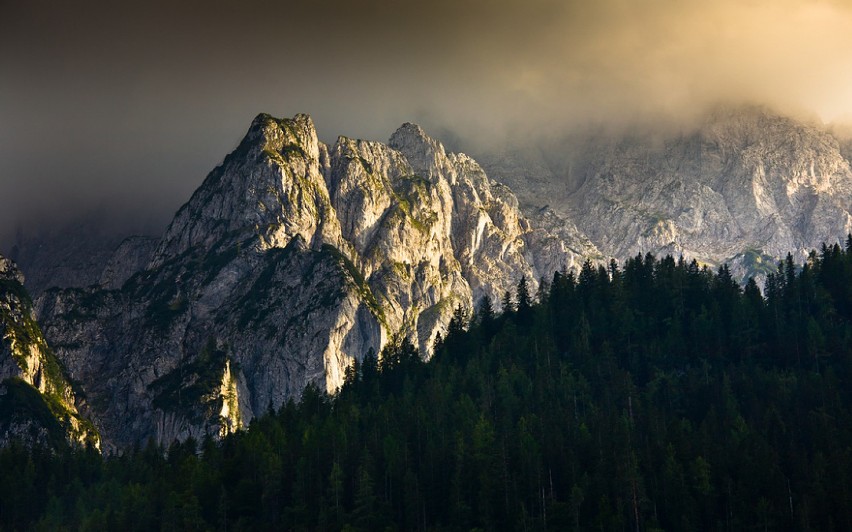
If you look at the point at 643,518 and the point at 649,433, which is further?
the point at 649,433

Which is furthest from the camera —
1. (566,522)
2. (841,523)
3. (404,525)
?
(404,525)

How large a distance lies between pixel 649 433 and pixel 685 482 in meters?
19.7

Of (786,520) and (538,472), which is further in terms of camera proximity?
(538,472)

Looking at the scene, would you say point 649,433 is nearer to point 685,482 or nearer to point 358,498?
point 685,482

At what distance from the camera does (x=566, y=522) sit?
176875mm

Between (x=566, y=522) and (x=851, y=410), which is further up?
(x=851, y=410)

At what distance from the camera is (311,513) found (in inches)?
7776

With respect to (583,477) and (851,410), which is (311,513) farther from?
(851,410)

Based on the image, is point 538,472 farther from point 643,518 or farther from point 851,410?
point 851,410

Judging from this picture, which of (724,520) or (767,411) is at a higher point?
(767,411)

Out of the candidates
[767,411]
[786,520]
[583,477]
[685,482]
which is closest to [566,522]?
[583,477]

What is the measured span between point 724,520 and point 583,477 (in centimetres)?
2252

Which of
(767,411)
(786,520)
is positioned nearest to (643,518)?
(786,520)

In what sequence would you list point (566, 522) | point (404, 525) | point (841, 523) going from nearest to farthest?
point (841, 523) → point (566, 522) → point (404, 525)
